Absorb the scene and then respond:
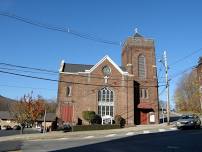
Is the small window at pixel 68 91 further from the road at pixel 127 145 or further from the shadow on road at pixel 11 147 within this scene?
the road at pixel 127 145

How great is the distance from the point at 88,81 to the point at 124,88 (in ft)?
19.8

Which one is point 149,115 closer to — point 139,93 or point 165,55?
point 139,93

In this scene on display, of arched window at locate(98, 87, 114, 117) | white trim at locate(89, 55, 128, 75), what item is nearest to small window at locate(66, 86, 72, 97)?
white trim at locate(89, 55, 128, 75)

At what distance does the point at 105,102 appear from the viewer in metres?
54.9

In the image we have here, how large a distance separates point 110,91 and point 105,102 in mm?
2092

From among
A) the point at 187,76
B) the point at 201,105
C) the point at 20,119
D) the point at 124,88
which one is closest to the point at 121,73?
the point at 124,88

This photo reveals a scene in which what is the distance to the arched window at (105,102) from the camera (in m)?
54.4

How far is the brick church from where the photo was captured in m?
53.8

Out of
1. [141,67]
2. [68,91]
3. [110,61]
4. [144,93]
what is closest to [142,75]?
[141,67]

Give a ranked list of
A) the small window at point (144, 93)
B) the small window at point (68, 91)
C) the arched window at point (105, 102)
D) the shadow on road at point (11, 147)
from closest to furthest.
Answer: the shadow on road at point (11, 147) → the small window at point (68, 91) → the arched window at point (105, 102) → the small window at point (144, 93)

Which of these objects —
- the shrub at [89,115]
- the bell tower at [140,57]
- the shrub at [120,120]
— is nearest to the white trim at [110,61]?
the bell tower at [140,57]

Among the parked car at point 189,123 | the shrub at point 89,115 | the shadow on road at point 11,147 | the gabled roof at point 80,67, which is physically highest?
the gabled roof at point 80,67

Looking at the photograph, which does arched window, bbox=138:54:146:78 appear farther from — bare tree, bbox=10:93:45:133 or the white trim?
bare tree, bbox=10:93:45:133

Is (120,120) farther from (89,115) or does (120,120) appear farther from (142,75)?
(142,75)
